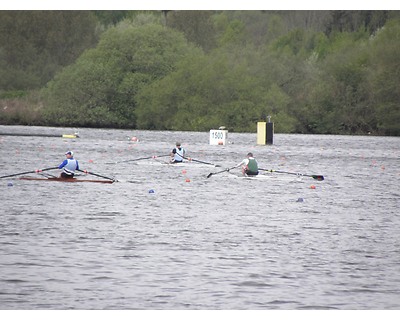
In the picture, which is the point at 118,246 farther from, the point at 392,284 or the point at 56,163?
the point at 56,163

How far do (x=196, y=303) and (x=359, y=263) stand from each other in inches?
180

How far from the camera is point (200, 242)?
2091 centimetres

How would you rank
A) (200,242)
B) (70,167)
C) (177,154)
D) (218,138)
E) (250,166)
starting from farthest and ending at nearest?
(218,138), (177,154), (250,166), (70,167), (200,242)

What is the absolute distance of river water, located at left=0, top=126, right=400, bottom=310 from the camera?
618 inches

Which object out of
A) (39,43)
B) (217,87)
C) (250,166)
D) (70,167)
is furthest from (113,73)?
(70,167)

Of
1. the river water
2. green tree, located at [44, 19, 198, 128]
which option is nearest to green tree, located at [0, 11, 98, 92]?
green tree, located at [44, 19, 198, 128]

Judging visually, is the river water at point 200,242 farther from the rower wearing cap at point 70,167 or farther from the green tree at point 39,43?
A: the green tree at point 39,43

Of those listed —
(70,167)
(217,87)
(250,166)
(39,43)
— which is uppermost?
(39,43)

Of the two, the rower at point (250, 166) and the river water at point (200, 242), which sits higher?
the rower at point (250, 166)

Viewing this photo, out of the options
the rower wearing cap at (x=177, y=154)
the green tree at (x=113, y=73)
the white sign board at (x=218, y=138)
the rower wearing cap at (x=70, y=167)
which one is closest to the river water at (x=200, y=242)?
the rower wearing cap at (x=70, y=167)

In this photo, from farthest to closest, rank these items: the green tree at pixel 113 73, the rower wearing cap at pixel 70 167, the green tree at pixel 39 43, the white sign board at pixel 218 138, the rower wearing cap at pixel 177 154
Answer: the green tree at pixel 39 43, the green tree at pixel 113 73, the white sign board at pixel 218 138, the rower wearing cap at pixel 177 154, the rower wearing cap at pixel 70 167

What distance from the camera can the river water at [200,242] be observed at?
1570cm

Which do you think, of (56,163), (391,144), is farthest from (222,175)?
(391,144)

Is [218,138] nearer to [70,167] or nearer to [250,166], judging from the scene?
[250,166]
